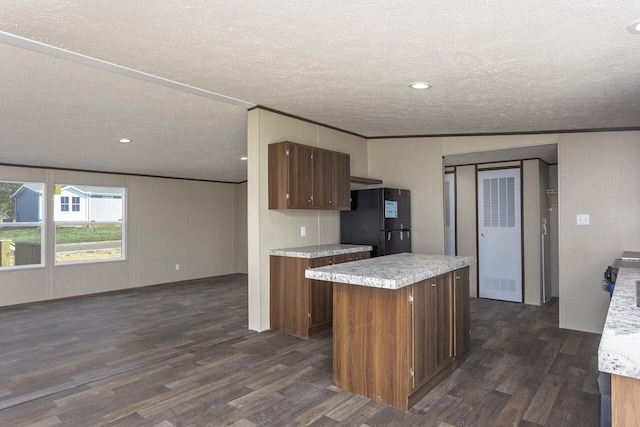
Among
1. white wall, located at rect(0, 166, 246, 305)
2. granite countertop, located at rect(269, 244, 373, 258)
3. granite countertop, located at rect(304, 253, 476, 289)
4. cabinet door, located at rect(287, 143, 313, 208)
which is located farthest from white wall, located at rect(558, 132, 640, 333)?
white wall, located at rect(0, 166, 246, 305)

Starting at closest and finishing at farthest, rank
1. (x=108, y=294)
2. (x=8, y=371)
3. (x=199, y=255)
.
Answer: (x=8, y=371), (x=108, y=294), (x=199, y=255)

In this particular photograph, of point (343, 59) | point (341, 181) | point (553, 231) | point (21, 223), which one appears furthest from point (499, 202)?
point (21, 223)

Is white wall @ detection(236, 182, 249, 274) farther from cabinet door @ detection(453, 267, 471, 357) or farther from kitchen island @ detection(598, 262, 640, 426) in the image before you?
kitchen island @ detection(598, 262, 640, 426)

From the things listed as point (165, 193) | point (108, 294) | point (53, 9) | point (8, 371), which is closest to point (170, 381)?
point (8, 371)

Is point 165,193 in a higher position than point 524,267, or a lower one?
higher

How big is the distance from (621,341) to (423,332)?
1584 millimetres

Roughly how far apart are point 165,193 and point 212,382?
5.50 meters

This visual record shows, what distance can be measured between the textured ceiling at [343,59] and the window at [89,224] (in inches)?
97.0

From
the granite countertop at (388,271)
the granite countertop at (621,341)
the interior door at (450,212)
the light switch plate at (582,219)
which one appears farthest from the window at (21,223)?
the light switch plate at (582,219)

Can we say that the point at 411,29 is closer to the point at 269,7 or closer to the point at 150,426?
the point at 269,7

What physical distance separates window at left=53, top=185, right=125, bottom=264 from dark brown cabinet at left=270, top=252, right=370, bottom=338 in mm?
4230

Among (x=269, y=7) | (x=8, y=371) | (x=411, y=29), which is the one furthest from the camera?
(x=8, y=371)

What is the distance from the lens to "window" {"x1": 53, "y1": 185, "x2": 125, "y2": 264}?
6.37 metres

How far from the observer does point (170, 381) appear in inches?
115
